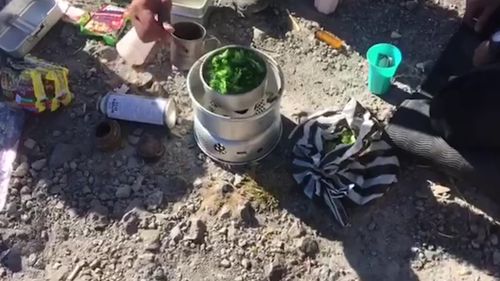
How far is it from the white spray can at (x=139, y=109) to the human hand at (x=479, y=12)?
1.22 m

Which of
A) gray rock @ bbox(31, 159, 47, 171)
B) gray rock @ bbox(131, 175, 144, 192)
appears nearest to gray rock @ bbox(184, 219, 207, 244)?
gray rock @ bbox(131, 175, 144, 192)

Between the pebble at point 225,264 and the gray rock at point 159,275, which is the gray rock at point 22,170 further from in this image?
the pebble at point 225,264

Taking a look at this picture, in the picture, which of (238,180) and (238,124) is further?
(238,180)

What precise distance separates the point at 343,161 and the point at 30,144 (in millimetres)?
1162

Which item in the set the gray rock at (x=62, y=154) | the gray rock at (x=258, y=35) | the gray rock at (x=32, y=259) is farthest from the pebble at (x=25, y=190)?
the gray rock at (x=258, y=35)

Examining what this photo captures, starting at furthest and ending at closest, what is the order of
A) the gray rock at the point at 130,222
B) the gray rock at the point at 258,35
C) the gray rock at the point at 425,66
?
the gray rock at the point at 258,35, the gray rock at the point at 425,66, the gray rock at the point at 130,222

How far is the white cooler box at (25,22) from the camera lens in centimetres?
285

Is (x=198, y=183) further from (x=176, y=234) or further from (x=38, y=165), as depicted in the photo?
(x=38, y=165)

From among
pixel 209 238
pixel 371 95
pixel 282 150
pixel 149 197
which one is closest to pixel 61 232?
pixel 149 197

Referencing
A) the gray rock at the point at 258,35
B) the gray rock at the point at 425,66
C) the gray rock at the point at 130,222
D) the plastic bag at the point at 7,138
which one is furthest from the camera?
the gray rock at the point at 258,35

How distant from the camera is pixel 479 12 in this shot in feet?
8.97

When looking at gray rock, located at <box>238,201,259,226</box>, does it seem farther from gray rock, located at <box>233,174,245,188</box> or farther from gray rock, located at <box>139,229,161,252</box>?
gray rock, located at <box>139,229,161,252</box>

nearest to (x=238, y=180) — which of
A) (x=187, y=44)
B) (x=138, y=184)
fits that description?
(x=138, y=184)

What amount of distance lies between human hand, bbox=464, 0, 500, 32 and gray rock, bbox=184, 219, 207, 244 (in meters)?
1.31
